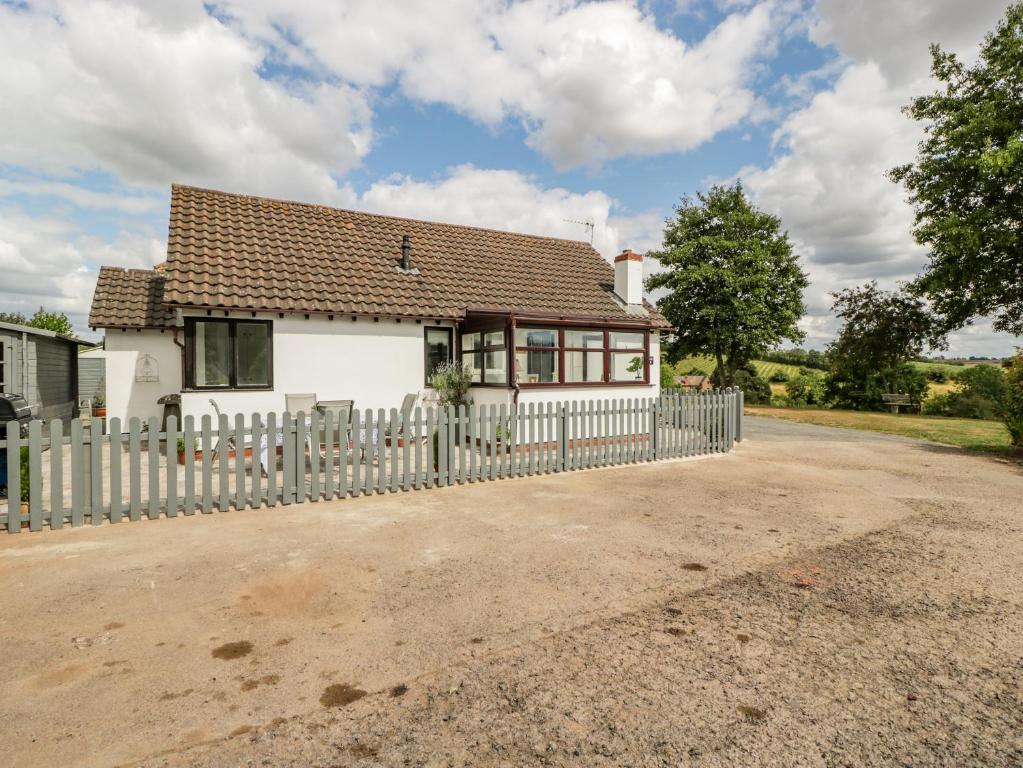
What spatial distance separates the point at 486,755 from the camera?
2.52 m

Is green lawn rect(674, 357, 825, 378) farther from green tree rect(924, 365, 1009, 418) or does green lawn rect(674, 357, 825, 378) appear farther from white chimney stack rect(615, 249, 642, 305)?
white chimney stack rect(615, 249, 642, 305)

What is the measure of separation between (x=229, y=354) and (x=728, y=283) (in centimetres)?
2527

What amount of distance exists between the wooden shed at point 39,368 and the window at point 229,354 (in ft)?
20.1

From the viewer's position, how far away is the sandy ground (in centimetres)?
264

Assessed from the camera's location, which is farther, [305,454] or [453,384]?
[453,384]

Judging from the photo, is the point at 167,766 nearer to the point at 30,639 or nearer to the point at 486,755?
the point at 486,755

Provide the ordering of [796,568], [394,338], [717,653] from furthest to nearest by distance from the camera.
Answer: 1. [394,338]
2. [796,568]
3. [717,653]

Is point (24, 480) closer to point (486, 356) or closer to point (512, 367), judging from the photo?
point (512, 367)

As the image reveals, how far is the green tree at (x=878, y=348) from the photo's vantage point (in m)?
26.7

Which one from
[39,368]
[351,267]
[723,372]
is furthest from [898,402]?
[39,368]

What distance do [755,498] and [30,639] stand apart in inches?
314

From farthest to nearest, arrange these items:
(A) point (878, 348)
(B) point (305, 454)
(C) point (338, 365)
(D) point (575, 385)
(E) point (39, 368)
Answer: (A) point (878, 348) → (E) point (39, 368) → (D) point (575, 385) → (C) point (338, 365) → (B) point (305, 454)

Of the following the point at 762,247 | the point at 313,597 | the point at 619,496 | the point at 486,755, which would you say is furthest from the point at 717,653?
the point at 762,247

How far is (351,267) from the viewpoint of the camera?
13.7 meters
